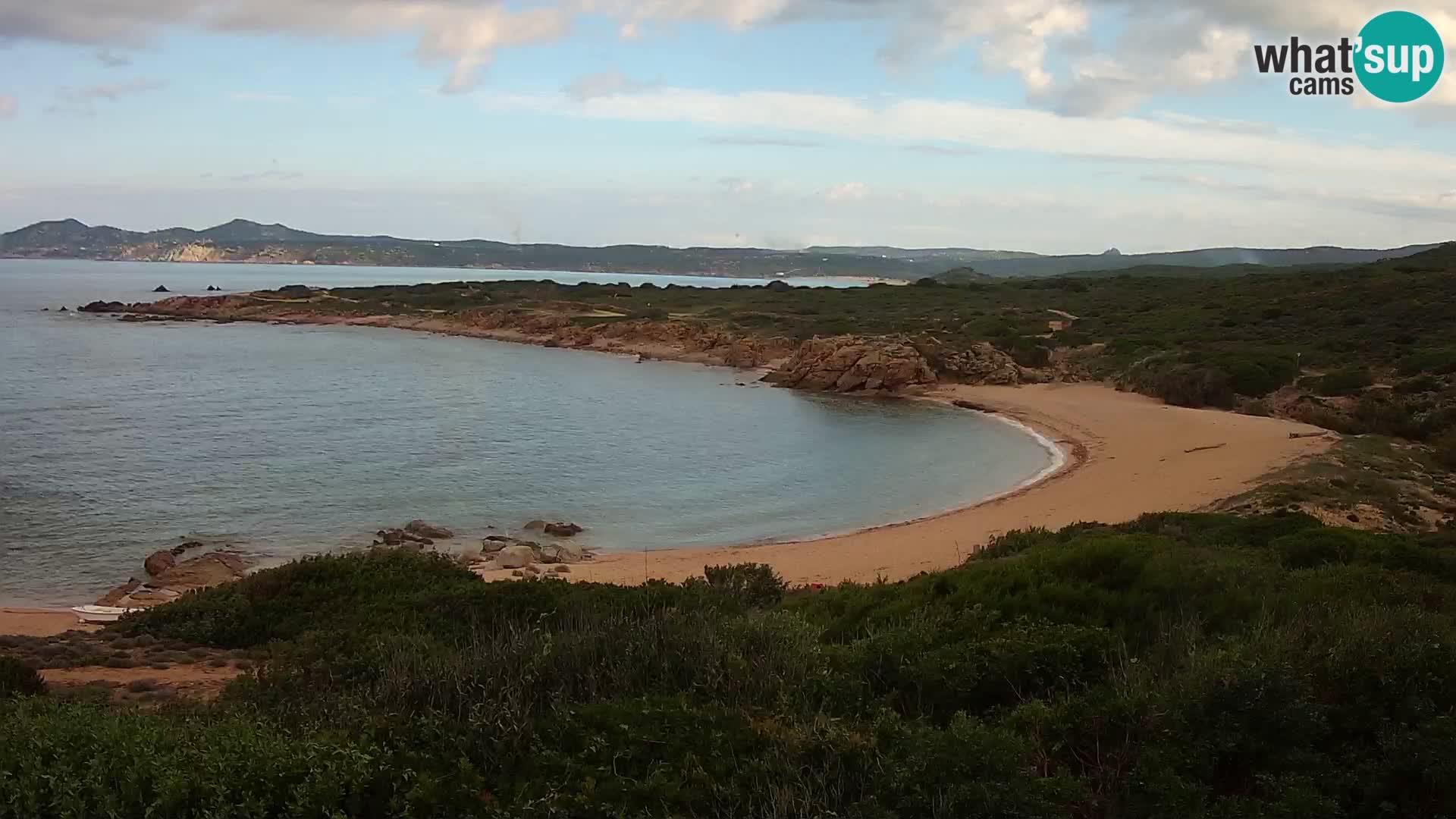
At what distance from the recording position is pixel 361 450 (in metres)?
26.2

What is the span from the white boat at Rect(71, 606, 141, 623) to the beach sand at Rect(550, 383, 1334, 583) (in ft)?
19.8

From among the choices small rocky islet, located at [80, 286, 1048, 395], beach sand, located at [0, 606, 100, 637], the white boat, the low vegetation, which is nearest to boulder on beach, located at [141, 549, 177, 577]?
the white boat

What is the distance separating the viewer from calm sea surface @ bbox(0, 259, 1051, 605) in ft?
60.2

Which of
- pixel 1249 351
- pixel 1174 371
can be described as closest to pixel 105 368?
pixel 1174 371

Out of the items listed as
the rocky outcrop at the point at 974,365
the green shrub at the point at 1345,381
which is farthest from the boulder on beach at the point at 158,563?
the rocky outcrop at the point at 974,365

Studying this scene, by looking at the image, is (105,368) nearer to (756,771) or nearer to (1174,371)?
(1174,371)

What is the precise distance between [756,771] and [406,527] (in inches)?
577

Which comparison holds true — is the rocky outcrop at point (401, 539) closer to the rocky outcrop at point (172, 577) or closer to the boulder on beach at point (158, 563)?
the rocky outcrop at point (172, 577)

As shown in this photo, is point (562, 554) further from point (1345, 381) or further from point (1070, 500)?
point (1345, 381)

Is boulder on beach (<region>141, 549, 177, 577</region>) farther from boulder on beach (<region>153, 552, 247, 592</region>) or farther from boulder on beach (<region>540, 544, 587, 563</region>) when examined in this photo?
boulder on beach (<region>540, 544, 587, 563</region>)

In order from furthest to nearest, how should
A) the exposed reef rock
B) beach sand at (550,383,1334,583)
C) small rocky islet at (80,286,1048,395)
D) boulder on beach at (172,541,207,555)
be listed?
small rocky islet at (80,286,1048,395), the exposed reef rock, boulder on beach at (172,541,207,555), beach sand at (550,383,1334,583)

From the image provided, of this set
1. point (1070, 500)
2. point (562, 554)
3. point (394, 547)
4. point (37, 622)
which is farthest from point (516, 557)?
point (1070, 500)

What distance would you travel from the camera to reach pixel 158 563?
1516 cm

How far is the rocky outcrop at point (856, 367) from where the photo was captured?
4212 centimetres
